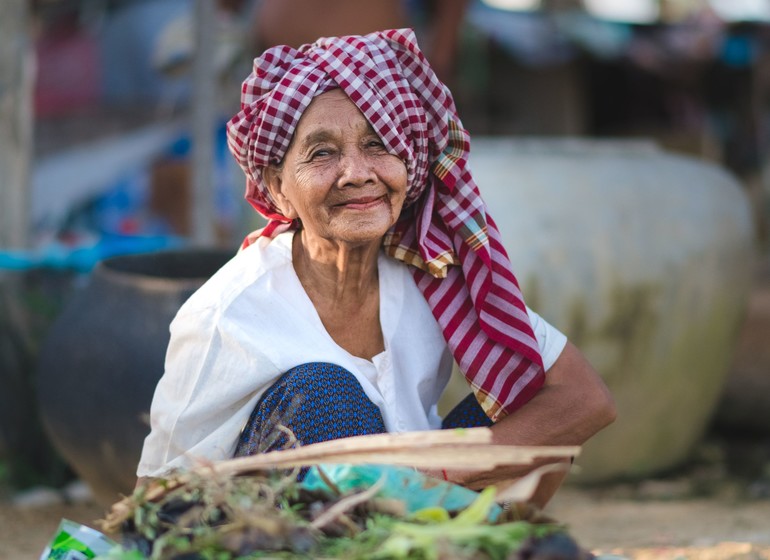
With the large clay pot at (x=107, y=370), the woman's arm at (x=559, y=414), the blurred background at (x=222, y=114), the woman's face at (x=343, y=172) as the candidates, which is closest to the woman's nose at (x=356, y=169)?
the woman's face at (x=343, y=172)

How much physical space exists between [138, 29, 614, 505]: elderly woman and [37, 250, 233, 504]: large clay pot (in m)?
0.89

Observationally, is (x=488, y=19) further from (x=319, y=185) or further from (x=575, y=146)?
(x=319, y=185)

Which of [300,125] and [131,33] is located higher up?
[131,33]

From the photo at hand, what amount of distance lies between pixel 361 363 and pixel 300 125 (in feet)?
1.87

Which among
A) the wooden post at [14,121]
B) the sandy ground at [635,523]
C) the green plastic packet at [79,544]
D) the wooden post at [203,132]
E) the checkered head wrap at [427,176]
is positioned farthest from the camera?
the wooden post at [203,132]

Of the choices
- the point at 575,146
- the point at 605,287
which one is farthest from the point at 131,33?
the point at 605,287

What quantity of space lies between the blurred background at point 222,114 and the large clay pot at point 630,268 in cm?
3

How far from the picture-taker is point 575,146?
15.7ft

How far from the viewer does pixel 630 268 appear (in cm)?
448

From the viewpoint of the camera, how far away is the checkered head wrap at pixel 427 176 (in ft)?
7.72

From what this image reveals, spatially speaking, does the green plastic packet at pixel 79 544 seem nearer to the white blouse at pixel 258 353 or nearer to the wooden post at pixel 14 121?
the white blouse at pixel 258 353

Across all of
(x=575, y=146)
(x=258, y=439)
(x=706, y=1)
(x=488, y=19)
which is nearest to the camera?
(x=258, y=439)

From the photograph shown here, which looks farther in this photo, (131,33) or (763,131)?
(763,131)

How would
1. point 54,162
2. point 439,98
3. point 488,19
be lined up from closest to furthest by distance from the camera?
1. point 439,98
2. point 54,162
3. point 488,19
